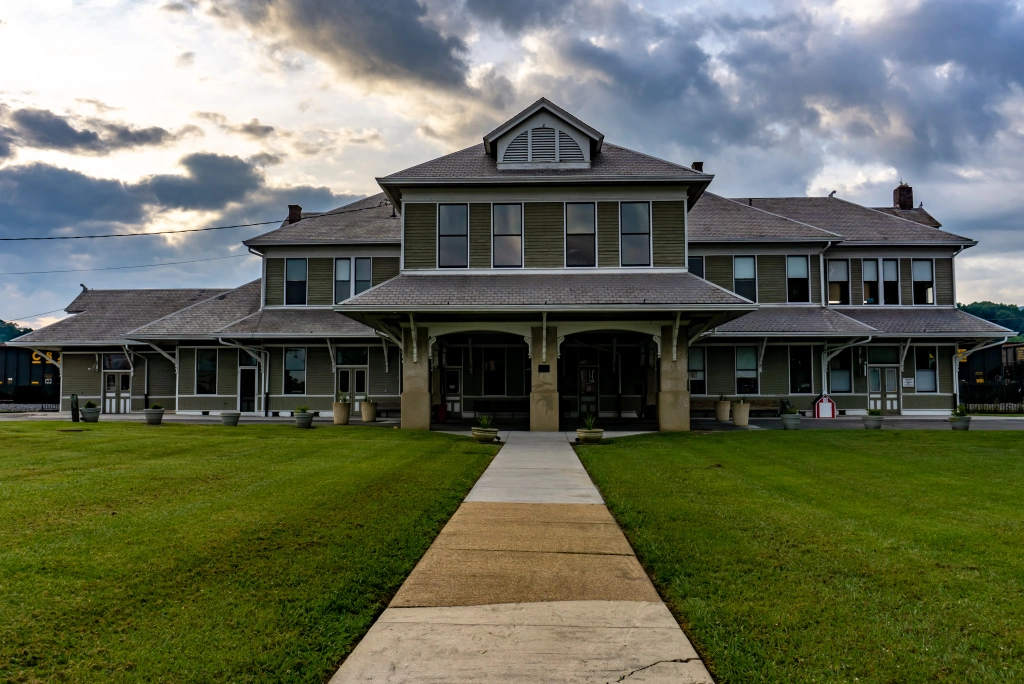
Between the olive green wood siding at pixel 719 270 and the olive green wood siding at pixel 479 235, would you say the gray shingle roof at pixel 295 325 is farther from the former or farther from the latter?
the olive green wood siding at pixel 719 270

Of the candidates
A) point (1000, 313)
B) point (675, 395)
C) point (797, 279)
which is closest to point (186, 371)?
point (675, 395)

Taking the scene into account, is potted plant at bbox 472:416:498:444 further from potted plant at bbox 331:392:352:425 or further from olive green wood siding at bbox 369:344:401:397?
olive green wood siding at bbox 369:344:401:397

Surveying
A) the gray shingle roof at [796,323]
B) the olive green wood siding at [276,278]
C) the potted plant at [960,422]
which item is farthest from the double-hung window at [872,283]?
the olive green wood siding at [276,278]

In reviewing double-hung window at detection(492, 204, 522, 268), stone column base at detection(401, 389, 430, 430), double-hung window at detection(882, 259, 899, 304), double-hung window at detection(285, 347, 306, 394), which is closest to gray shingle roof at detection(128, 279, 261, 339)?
double-hung window at detection(285, 347, 306, 394)

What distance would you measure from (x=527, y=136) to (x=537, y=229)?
3.34 meters

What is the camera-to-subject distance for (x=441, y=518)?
8367mm

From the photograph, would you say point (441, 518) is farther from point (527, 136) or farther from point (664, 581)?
point (527, 136)

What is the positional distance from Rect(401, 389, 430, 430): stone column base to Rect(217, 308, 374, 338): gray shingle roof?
21.4 ft

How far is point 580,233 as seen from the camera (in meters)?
20.6

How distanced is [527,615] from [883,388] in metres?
27.9

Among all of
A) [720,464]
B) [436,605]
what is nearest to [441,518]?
[436,605]

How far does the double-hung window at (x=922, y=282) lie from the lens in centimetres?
2878

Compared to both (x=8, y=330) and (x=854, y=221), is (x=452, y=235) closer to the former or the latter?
(x=854, y=221)

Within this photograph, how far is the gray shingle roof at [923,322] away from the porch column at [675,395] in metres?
11.4
